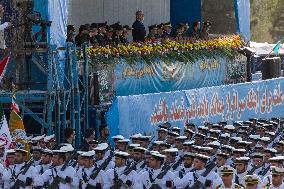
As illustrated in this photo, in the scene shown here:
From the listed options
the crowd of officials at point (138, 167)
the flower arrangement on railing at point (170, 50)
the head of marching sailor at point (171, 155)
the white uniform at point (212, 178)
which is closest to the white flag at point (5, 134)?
the crowd of officials at point (138, 167)

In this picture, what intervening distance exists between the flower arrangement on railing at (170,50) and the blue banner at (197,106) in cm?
109

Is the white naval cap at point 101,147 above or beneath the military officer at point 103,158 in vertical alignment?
above

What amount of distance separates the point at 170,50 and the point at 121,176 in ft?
33.6

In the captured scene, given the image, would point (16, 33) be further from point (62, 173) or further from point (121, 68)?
point (62, 173)

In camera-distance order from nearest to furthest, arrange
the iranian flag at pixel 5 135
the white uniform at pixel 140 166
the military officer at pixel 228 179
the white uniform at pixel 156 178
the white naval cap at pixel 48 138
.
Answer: the military officer at pixel 228 179, the white uniform at pixel 156 178, the white uniform at pixel 140 166, the iranian flag at pixel 5 135, the white naval cap at pixel 48 138

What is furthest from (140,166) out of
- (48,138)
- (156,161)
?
(48,138)

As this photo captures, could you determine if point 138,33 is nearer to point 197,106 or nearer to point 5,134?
point 197,106

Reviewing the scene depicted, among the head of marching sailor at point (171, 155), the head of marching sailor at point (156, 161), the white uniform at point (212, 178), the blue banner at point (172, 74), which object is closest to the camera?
the white uniform at point (212, 178)

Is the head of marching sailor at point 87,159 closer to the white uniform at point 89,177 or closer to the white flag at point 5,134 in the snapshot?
the white uniform at point 89,177

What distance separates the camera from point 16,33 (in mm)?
23250

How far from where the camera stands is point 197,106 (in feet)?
92.9

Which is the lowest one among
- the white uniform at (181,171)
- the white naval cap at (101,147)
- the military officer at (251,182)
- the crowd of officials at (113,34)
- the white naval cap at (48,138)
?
the white uniform at (181,171)

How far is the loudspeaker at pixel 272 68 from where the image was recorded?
36.5 m

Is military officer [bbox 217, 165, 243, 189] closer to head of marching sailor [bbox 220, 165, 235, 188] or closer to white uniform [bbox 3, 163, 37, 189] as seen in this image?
head of marching sailor [bbox 220, 165, 235, 188]
